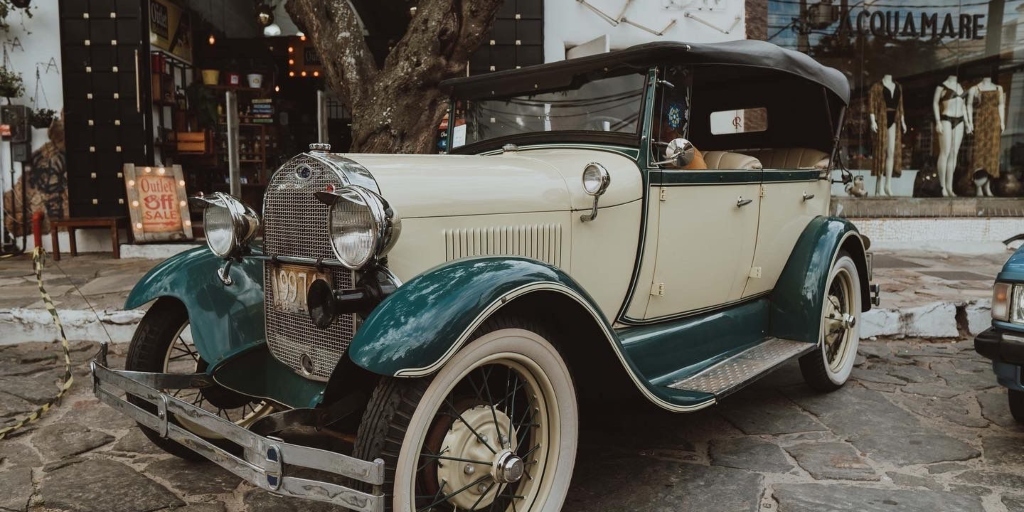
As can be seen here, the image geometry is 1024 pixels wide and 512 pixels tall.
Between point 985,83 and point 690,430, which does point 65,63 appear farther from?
point 985,83

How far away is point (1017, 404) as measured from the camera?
127 inches

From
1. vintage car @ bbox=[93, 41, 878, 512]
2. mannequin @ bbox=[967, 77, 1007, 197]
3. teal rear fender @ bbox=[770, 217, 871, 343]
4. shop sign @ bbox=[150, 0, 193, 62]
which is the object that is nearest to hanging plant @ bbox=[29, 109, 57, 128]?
shop sign @ bbox=[150, 0, 193, 62]

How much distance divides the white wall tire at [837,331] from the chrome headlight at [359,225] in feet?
8.04

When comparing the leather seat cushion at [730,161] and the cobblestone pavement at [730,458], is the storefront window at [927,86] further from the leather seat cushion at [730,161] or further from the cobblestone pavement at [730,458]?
the leather seat cushion at [730,161]

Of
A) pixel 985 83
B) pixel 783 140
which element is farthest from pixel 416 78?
pixel 985 83

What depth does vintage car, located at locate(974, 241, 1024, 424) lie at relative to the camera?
2896 millimetres

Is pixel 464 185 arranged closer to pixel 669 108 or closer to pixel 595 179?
pixel 595 179

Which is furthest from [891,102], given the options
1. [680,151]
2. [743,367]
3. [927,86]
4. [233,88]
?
[233,88]

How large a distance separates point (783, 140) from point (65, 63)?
730 cm

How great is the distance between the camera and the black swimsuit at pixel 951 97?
9.52 metres

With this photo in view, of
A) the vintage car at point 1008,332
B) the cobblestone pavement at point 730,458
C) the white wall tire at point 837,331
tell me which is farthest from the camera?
the white wall tire at point 837,331

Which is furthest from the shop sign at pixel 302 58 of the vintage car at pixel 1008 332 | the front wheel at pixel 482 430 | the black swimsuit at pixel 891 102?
the vintage car at pixel 1008 332

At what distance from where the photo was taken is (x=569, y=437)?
Answer: 2.27 metres

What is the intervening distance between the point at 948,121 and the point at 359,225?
9.71 metres
